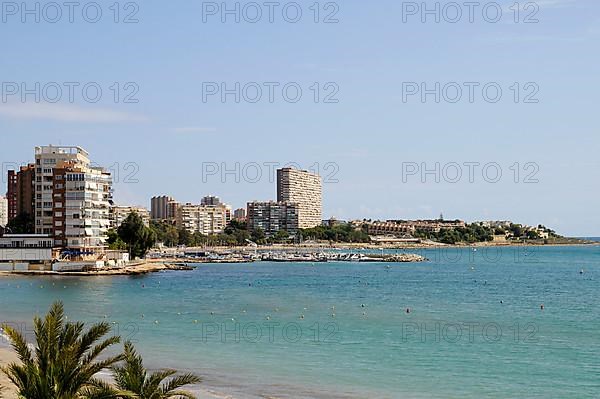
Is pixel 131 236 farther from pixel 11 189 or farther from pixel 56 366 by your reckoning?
pixel 56 366

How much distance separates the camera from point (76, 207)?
3885 inches

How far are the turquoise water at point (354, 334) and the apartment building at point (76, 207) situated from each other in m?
16.3

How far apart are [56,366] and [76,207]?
285ft

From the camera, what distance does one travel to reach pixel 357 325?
46156 mm

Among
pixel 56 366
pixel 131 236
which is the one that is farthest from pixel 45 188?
pixel 56 366

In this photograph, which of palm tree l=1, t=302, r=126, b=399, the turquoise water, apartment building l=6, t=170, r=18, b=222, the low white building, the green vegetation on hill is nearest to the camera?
palm tree l=1, t=302, r=126, b=399

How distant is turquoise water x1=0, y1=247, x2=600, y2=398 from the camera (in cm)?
2859

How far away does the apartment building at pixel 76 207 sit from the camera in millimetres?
98438

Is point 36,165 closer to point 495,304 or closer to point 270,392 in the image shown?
point 495,304

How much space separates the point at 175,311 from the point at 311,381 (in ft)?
91.8

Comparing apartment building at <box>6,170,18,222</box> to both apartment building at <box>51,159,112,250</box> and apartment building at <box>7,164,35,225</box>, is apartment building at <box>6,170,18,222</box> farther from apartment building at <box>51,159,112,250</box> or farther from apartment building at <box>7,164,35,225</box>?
apartment building at <box>51,159,112,250</box>

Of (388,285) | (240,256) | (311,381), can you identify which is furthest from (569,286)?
(240,256)

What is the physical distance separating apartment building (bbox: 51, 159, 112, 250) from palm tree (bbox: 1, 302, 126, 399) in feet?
280

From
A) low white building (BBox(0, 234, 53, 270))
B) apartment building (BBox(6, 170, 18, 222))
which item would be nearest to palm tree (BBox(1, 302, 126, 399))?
low white building (BBox(0, 234, 53, 270))
